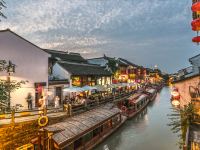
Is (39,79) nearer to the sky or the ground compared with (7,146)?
nearer to the sky

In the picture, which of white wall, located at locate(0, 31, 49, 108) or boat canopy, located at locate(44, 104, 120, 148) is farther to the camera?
white wall, located at locate(0, 31, 49, 108)

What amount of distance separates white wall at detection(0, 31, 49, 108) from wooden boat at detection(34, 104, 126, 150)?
805 cm

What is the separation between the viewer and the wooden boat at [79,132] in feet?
57.2

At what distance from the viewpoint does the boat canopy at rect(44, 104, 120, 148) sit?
17936 millimetres

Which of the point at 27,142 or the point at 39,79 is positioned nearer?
the point at 27,142

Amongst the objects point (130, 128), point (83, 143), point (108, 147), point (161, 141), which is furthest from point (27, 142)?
point (130, 128)

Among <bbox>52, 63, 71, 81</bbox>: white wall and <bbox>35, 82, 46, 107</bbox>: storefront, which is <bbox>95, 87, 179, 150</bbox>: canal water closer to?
<bbox>35, 82, 46, 107</bbox>: storefront

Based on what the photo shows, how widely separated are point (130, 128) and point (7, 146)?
21.3m

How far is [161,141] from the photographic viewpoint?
28.9m

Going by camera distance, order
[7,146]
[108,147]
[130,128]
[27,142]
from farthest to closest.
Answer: [130,128] < [108,147] < [27,142] < [7,146]

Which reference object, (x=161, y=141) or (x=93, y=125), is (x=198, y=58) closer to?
(x=161, y=141)

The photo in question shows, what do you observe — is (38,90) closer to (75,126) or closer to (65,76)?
(65,76)

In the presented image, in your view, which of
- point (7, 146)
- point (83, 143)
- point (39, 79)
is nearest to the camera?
point (7, 146)

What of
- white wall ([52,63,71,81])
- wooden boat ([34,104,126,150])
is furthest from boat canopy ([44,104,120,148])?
white wall ([52,63,71,81])
